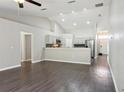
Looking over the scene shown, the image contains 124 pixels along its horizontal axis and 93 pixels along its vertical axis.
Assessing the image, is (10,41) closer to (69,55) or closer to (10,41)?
(10,41)

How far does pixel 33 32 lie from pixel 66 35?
5.22 meters

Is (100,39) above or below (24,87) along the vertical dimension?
above

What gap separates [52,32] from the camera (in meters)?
10.4

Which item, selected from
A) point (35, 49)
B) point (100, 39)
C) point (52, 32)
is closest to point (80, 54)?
point (35, 49)

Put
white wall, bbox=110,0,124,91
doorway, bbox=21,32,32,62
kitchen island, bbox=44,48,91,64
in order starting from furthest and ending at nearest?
1. doorway, bbox=21,32,32,62
2. kitchen island, bbox=44,48,91,64
3. white wall, bbox=110,0,124,91

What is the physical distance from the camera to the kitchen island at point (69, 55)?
741 cm

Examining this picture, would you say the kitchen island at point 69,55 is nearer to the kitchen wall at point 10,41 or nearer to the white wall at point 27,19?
the kitchen wall at point 10,41

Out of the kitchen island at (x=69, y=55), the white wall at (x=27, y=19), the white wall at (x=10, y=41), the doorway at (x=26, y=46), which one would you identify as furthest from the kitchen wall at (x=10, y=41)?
the kitchen island at (x=69, y=55)

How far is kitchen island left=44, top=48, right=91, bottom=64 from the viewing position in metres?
7.41

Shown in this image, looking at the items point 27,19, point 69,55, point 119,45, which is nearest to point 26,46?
point 27,19

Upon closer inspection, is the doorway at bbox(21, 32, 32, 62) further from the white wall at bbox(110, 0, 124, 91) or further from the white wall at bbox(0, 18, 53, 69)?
the white wall at bbox(110, 0, 124, 91)

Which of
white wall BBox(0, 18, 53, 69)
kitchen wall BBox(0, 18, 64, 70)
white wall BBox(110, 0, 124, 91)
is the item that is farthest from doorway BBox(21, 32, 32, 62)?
white wall BBox(110, 0, 124, 91)

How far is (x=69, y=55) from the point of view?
8023 mm

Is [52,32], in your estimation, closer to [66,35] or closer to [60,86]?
[66,35]
